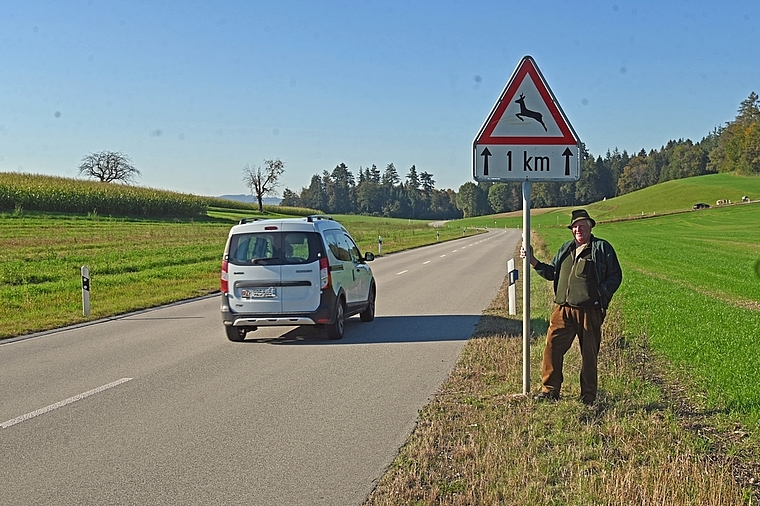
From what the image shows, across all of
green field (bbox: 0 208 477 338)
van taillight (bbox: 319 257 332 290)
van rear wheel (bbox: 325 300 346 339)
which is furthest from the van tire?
green field (bbox: 0 208 477 338)

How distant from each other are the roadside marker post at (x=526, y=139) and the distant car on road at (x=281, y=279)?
5149 mm

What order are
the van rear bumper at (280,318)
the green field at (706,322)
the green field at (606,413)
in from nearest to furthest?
the green field at (606,413) < the green field at (706,322) < the van rear bumper at (280,318)

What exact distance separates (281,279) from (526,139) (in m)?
5.67

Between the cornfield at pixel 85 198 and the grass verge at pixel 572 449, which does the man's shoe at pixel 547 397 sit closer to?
the grass verge at pixel 572 449

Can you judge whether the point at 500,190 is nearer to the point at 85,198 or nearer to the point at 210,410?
the point at 85,198

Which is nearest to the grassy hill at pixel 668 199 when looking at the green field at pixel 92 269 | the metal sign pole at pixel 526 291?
the green field at pixel 92 269

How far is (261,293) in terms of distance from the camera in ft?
38.5

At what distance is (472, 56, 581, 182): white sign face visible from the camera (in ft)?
23.0

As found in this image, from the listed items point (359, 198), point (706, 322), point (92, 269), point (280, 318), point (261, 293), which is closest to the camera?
point (280, 318)

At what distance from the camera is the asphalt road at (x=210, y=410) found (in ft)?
17.1

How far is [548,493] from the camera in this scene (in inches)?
186

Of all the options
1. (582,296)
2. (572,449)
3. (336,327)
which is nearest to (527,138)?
(582,296)

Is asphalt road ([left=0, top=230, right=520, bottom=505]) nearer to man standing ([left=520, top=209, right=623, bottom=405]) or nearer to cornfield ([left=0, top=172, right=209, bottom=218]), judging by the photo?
man standing ([left=520, top=209, right=623, bottom=405])

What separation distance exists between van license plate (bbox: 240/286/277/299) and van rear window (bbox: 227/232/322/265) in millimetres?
414
